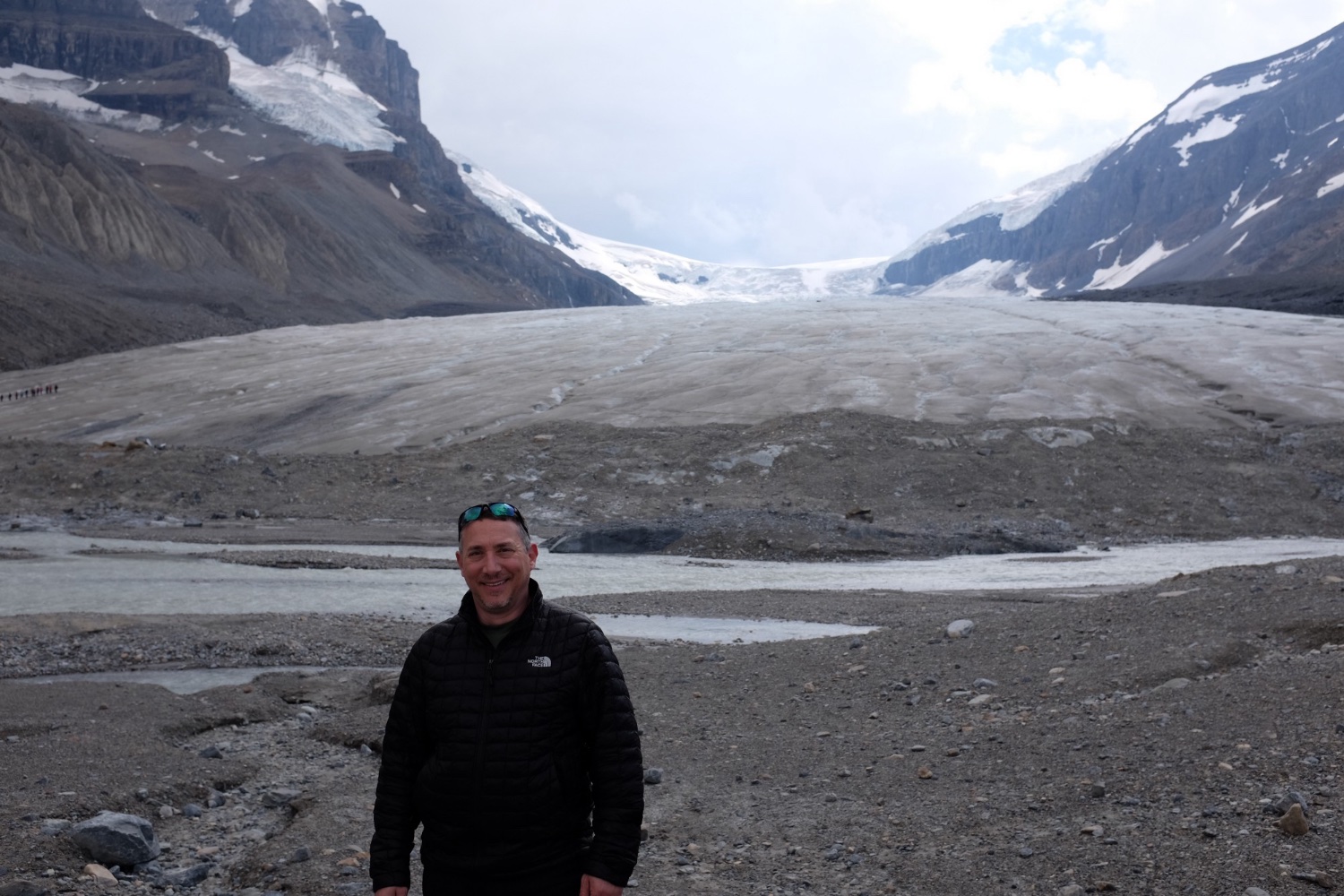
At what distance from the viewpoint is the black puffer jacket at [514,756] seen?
3719 mm

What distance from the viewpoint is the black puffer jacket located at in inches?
146

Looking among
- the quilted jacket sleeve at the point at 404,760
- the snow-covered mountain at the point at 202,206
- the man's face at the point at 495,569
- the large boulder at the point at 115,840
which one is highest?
the snow-covered mountain at the point at 202,206

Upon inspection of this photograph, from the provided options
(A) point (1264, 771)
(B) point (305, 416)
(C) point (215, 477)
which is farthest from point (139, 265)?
(A) point (1264, 771)

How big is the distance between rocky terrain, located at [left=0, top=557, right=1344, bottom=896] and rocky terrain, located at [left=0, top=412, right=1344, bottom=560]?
39.6 feet

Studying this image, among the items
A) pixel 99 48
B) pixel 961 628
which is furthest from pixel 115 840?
pixel 99 48

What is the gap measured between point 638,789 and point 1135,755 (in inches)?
160

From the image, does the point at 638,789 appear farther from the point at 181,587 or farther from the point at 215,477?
the point at 215,477

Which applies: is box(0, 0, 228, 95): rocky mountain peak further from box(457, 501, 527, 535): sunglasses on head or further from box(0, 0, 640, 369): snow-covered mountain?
box(457, 501, 527, 535): sunglasses on head

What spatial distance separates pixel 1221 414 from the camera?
31.4 metres

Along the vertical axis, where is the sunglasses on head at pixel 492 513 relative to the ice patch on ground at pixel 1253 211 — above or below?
below

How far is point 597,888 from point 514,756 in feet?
1.55

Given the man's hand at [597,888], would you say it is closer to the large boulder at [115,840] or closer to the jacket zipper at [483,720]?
the jacket zipper at [483,720]

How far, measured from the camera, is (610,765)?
12.4 ft

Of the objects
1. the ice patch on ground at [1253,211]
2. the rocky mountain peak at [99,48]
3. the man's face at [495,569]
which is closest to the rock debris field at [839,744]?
the man's face at [495,569]
